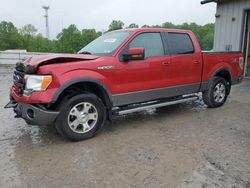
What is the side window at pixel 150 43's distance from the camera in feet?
16.3

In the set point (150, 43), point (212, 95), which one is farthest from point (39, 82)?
point (212, 95)

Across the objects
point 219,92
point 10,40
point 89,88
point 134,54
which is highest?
point 10,40

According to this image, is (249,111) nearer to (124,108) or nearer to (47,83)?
(124,108)

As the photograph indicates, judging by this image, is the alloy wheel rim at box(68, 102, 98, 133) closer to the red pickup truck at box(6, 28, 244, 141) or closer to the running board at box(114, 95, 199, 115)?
the red pickup truck at box(6, 28, 244, 141)

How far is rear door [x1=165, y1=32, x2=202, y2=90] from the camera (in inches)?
214

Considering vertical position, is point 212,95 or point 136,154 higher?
point 212,95

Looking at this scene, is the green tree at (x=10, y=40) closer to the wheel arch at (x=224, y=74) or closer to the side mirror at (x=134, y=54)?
the wheel arch at (x=224, y=74)

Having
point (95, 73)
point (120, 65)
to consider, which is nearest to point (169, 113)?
point (120, 65)

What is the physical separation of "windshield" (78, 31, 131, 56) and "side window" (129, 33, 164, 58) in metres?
0.21

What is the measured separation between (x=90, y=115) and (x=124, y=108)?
772 mm

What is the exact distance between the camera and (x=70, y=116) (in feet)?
13.8

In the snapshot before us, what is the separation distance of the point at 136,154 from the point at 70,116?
4.06 ft

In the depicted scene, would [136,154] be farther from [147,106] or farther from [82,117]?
[147,106]

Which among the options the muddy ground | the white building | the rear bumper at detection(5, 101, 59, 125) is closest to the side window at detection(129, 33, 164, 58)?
the muddy ground
